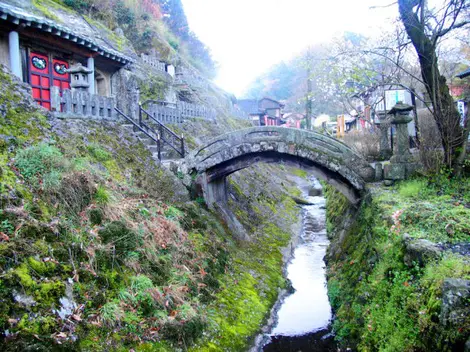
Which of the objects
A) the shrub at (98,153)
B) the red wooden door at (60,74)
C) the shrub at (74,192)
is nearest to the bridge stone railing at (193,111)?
the red wooden door at (60,74)

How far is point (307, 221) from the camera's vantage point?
23.4 meters

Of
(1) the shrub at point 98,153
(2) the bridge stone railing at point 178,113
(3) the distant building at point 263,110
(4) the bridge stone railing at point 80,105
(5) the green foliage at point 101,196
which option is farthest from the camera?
(3) the distant building at point 263,110

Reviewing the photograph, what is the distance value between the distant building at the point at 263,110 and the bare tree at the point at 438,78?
46.5 m

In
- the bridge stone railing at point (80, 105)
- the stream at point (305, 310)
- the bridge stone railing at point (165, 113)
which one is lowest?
the stream at point (305, 310)

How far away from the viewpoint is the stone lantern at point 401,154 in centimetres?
1245

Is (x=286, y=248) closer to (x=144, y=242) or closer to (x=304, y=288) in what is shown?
(x=304, y=288)

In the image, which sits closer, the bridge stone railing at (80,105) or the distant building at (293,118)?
the bridge stone railing at (80,105)

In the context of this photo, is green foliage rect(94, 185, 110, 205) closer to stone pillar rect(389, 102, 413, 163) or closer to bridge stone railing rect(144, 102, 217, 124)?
stone pillar rect(389, 102, 413, 163)

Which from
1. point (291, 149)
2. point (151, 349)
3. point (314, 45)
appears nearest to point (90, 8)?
point (291, 149)

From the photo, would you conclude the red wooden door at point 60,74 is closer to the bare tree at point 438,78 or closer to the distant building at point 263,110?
the bare tree at point 438,78

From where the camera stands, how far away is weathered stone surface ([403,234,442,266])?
21.9 feet

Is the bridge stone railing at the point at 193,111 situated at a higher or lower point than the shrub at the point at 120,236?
higher

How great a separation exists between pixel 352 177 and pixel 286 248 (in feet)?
18.0

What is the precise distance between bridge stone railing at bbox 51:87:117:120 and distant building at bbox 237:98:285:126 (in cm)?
4587
